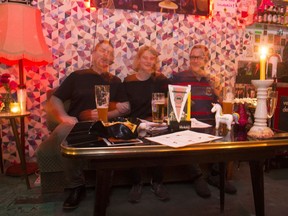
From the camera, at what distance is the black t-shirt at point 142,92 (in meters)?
2.49

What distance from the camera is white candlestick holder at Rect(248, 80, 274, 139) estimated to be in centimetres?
115

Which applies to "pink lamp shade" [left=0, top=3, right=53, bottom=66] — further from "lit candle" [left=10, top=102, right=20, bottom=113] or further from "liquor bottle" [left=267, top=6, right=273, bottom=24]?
"liquor bottle" [left=267, top=6, right=273, bottom=24]

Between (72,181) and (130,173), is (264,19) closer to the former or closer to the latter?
(130,173)

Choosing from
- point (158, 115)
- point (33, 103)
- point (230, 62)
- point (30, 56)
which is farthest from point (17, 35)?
point (230, 62)

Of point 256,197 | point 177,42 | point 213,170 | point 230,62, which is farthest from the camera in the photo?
point 230,62

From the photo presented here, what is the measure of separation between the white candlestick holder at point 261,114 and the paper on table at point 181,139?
0.65 ft

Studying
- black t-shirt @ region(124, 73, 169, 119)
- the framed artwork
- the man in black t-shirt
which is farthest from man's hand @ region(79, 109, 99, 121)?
the framed artwork

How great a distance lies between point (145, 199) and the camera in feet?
6.52

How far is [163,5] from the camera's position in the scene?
9.32ft

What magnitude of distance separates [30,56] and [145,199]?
1544 millimetres

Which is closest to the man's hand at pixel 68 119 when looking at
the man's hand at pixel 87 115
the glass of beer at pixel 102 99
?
the man's hand at pixel 87 115

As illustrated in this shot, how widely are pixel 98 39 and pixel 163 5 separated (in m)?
0.84

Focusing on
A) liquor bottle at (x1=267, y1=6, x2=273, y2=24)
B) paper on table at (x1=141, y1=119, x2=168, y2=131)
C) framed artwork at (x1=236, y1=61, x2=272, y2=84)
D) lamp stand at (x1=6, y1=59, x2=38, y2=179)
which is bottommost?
lamp stand at (x1=6, y1=59, x2=38, y2=179)

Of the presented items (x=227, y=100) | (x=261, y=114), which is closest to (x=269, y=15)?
(x=227, y=100)
